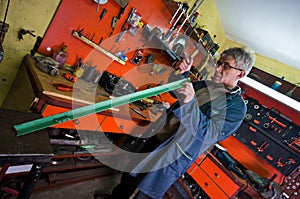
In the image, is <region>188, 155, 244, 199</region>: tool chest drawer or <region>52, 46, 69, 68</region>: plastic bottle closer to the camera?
<region>52, 46, 69, 68</region>: plastic bottle

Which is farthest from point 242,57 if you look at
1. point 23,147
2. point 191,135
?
point 23,147

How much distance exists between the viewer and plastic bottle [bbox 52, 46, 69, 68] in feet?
4.93

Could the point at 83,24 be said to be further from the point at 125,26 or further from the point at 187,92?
the point at 187,92

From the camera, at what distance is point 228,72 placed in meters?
1.35

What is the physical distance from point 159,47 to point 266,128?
1.95 m

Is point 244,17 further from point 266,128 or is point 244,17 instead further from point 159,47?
point 266,128

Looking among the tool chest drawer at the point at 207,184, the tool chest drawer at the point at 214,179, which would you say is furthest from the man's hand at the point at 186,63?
the tool chest drawer at the point at 207,184

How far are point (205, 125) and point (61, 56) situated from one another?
1.28 m

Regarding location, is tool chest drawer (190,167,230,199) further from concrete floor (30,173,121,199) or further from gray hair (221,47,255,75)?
gray hair (221,47,255,75)

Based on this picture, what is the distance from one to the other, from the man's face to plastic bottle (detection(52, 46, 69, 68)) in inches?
50.6

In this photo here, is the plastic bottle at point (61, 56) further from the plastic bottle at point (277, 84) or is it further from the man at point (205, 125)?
the plastic bottle at point (277, 84)

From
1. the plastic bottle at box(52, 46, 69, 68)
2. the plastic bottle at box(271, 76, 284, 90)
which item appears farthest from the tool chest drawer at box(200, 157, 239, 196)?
the plastic bottle at box(52, 46, 69, 68)

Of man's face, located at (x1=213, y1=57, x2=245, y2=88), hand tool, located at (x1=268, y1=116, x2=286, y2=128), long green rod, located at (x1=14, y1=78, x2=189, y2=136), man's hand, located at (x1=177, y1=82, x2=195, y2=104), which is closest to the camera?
long green rod, located at (x1=14, y1=78, x2=189, y2=136)

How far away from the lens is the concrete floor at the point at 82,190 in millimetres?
1630
